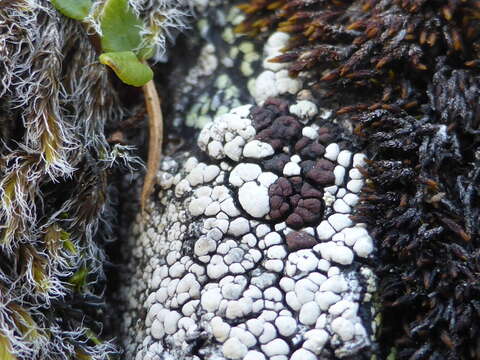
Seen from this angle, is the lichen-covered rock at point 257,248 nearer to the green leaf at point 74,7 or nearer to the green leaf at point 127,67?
the green leaf at point 127,67

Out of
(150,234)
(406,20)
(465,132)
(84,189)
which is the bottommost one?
(150,234)

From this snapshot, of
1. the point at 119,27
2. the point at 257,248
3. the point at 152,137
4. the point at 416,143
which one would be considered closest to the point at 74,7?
the point at 119,27

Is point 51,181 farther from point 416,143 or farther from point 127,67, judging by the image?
point 416,143

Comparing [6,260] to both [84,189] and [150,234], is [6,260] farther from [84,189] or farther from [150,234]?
[150,234]

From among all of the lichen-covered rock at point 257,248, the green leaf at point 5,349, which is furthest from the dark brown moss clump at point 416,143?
the green leaf at point 5,349

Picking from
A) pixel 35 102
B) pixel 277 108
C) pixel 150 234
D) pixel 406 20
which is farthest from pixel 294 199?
pixel 35 102
